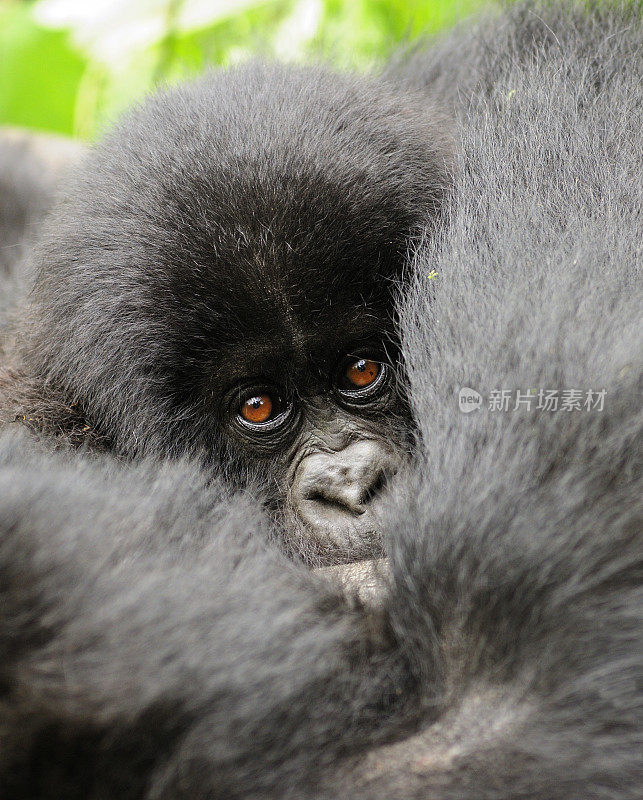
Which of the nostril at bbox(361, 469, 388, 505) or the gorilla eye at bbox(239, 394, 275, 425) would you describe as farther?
the gorilla eye at bbox(239, 394, 275, 425)

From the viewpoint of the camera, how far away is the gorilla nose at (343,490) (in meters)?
2.15

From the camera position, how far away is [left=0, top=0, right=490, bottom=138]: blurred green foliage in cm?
405

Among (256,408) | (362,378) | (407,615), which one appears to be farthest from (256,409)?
(407,615)

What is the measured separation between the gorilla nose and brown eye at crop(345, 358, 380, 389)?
0.57ft


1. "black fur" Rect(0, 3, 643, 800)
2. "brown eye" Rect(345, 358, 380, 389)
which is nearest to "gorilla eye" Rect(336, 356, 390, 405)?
"brown eye" Rect(345, 358, 380, 389)

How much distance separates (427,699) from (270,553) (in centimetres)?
39

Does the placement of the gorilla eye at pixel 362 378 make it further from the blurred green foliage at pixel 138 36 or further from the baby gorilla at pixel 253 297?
the blurred green foliage at pixel 138 36

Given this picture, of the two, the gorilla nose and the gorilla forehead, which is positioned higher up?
the gorilla forehead

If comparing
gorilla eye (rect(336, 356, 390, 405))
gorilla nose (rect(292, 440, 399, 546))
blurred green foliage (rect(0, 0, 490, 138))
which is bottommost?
gorilla nose (rect(292, 440, 399, 546))

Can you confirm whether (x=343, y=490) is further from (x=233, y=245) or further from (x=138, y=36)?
(x=138, y=36)

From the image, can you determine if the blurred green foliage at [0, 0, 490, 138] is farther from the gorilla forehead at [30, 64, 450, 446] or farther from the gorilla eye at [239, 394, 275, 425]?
the gorilla eye at [239, 394, 275, 425]

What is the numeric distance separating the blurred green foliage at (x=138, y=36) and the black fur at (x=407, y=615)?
2.28 meters

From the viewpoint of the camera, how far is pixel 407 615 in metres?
1.42

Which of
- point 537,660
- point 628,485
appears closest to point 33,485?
point 537,660
